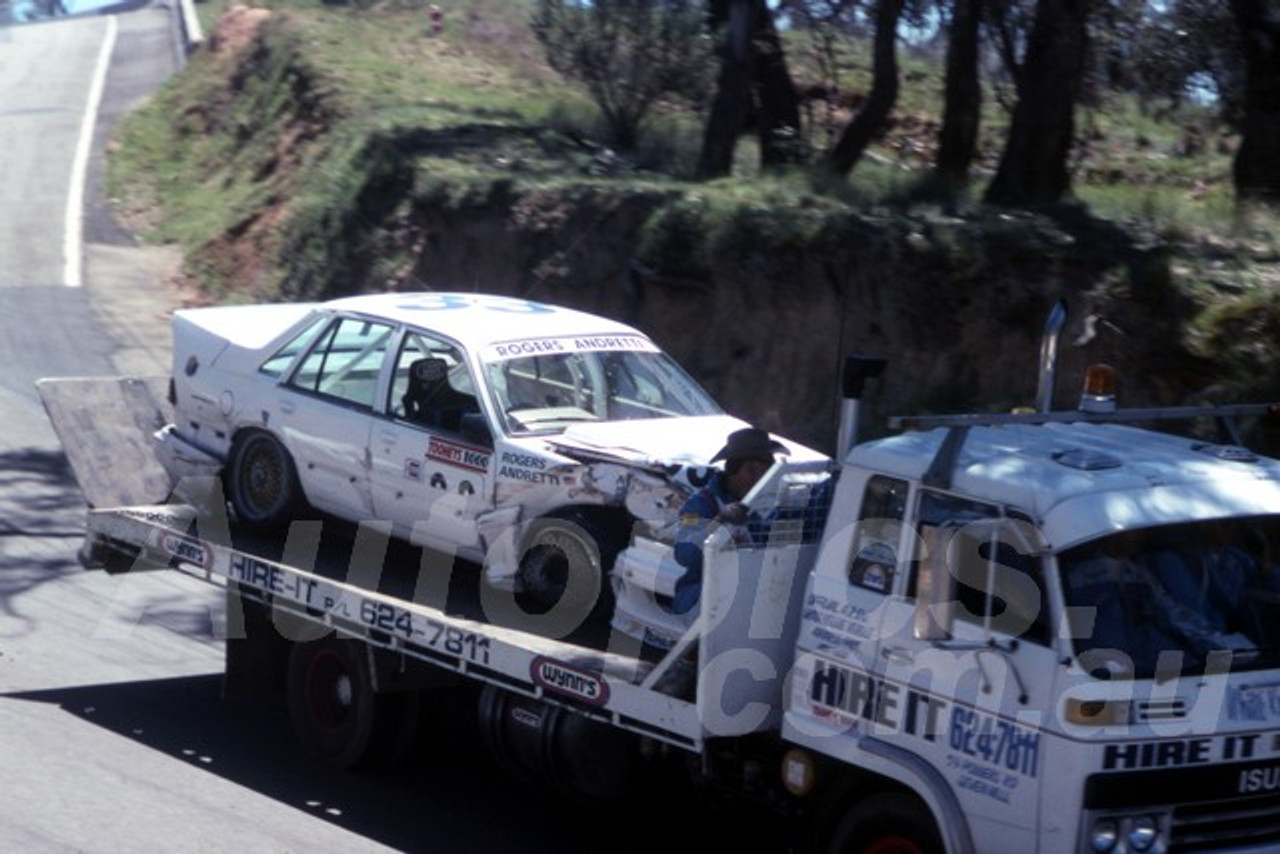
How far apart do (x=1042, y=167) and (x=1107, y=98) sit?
938 centimetres

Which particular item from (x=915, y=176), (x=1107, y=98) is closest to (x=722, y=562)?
(x=915, y=176)

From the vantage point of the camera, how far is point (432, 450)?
9695 millimetres

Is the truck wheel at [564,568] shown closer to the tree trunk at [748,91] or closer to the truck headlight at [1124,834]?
the truck headlight at [1124,834]

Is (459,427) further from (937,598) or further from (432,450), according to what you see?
(937,598)

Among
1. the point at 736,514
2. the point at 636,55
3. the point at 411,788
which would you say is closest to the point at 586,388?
the point at 411,788

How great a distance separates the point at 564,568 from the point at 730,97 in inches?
488

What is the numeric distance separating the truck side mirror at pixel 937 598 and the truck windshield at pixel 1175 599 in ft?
1.45

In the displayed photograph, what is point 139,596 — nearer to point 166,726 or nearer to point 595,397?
point 166,726

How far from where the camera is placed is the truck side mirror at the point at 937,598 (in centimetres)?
680

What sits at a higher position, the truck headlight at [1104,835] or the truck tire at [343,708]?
the truck headlight at [1104,835]

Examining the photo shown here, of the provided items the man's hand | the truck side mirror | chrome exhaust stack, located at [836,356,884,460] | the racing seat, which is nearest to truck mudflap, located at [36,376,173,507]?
the racing seat

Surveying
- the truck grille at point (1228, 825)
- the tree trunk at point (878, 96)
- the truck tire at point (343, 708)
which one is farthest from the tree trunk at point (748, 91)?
the truck grille at point (1228, 825)

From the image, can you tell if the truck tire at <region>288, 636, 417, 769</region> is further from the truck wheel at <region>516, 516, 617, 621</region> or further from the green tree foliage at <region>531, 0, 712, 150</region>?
the green tree foliage at <region>531, 0, 712, 150</region>

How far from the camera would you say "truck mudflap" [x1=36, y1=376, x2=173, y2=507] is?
11234mm
